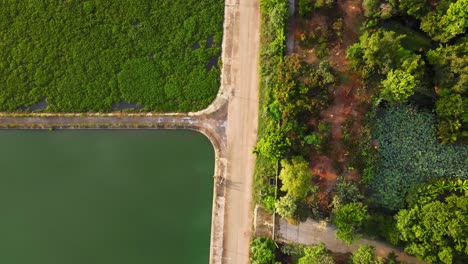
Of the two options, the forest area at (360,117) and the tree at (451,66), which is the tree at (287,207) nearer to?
the forest area at (360,117)

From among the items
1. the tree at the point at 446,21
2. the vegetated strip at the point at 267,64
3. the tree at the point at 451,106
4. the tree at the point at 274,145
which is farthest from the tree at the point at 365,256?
the tree at the point at 446,21

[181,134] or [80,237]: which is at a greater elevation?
[181,134]

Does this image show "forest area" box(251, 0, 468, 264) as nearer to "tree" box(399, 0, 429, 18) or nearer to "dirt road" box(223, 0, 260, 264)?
"tree" box(399, 0, 429, 18)

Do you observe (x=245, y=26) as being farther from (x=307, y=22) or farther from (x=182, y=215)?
(x=182, y=215)

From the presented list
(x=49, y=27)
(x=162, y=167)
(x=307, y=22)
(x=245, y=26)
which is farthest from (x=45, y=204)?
(x=307, y=22)

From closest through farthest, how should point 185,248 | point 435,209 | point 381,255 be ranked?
point 435,209 < point 381,255 < point 185,248

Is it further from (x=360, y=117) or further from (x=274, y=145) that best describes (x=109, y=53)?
(x=360, y=117)

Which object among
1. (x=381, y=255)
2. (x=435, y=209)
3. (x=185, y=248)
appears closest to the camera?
(x=435, y=209)
